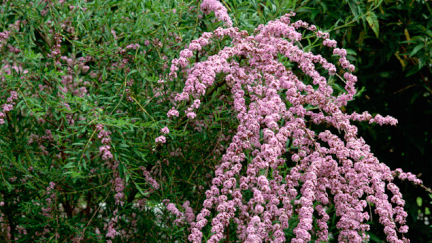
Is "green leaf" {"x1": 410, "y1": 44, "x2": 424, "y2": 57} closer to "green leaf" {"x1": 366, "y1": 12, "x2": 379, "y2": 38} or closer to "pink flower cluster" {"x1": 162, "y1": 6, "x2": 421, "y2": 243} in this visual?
"green leaf" {"x1": 366, "y1": 12, "x2": 379, "y2": 38}

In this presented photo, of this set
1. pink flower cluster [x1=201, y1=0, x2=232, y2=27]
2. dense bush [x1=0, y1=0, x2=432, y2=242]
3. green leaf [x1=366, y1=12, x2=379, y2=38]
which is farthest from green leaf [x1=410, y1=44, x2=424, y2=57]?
pink flower cluster [x1=201, y1=0, x2=232, y2=27]

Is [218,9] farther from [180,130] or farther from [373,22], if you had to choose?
[373,22]

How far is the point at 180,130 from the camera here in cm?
202

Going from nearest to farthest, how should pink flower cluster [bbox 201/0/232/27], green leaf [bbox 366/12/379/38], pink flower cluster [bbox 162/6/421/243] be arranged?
1. pink flower cluster [bbox 162/6/421/243]
2. pink flower cluster [bbox 201/0/232/27]
3. green leaf [bbox 366/12/379/38]

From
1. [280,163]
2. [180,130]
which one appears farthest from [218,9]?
[280,163]

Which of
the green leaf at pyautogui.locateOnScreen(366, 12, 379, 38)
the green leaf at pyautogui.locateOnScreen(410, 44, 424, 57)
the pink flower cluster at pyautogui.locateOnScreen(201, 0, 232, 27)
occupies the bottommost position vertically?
the green leaf at pyautogui.locateOnScreen(410, 44, 424, 57)

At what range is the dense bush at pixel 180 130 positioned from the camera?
177cm

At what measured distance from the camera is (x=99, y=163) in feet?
8.14

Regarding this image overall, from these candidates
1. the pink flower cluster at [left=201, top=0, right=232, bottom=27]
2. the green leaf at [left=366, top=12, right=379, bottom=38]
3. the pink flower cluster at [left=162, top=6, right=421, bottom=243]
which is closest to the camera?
the pink flower cluster at [left=162, top=6, right=421, bottom=243]

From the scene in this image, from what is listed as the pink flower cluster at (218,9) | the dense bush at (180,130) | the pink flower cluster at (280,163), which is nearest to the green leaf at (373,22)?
the dense bush at (180,130)

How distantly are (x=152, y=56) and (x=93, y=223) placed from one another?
2.93ft

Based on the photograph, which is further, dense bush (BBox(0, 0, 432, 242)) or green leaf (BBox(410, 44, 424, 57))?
green leaf (BBox(410, 44, 424, 57))

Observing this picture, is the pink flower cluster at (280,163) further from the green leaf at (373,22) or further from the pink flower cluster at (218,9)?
the green leaf at (373,22)

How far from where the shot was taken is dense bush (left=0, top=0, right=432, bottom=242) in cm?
177
